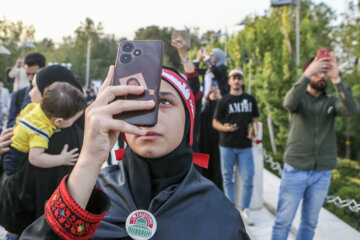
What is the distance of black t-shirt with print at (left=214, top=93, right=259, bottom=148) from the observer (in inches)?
199

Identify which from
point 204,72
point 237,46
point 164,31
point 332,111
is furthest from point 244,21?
point 164,31

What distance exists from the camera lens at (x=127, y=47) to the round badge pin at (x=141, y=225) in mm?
679

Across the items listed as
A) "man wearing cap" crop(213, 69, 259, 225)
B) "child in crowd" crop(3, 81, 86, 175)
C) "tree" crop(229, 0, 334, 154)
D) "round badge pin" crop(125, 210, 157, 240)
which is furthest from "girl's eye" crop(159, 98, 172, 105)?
"tree" crop(229, 0, 334, 154)

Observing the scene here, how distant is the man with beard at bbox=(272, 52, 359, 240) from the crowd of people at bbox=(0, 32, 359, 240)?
0.4 inches

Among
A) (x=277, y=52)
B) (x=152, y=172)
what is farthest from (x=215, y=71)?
(x=277, y=52)

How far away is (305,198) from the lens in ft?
12.0

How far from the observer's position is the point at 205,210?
1.52 meters

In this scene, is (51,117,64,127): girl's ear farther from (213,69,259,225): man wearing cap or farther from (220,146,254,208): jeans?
(220,146,254,208): jeans

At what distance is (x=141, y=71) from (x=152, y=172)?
581mm

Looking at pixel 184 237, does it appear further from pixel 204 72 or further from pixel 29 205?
pixel 204 72

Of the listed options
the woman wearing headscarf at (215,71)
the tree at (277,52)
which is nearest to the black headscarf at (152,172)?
the woman wearing headscarf at (215,71)

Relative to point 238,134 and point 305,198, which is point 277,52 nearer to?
point 238,134

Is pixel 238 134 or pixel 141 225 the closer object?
pixel 141 225

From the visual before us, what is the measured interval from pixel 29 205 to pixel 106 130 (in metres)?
1.99
